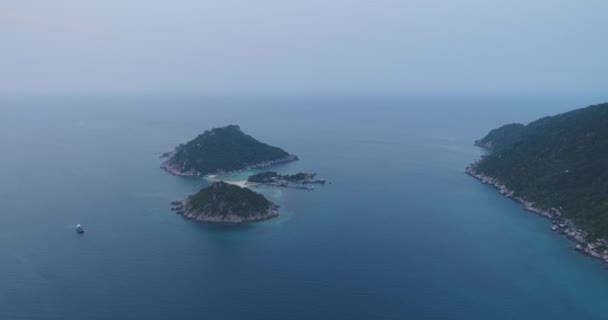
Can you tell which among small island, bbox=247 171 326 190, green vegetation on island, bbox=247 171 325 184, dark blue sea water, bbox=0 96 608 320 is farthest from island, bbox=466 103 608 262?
small island, bbox=247 171 326 190

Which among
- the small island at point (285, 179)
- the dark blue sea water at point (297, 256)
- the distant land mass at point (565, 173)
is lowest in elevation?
the dark blue sea water at point (297, 256)

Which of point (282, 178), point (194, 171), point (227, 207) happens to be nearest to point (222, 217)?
point (227, 207)

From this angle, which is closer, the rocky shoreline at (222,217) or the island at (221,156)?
the rocky shoreline at (222,217)

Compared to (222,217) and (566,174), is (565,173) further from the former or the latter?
(222,217)

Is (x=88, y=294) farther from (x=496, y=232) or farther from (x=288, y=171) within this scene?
(x=288, y=171)

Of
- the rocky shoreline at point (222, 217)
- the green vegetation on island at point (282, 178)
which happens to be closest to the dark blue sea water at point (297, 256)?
the rocky shoreline at point (222, 217)

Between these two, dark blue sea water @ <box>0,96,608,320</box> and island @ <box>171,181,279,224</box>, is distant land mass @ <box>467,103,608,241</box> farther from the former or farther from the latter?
island @ <box>171,181,279,224</box>

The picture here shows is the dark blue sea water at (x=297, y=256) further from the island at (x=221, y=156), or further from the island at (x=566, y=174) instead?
the island at (x=221, y=156)

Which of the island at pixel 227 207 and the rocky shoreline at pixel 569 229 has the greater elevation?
the rocky shoreline at pixel 569 229
